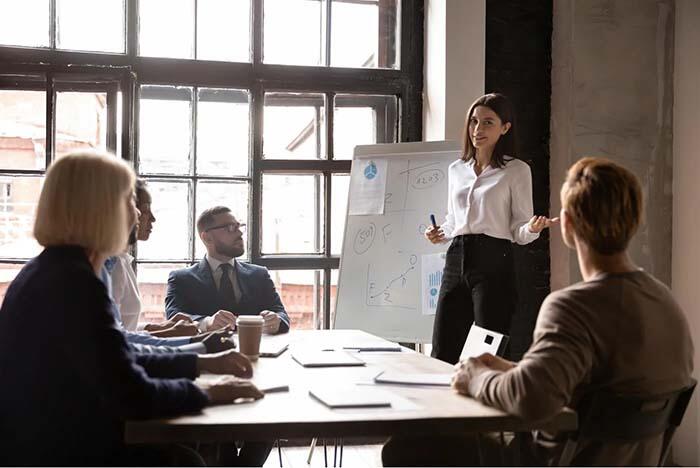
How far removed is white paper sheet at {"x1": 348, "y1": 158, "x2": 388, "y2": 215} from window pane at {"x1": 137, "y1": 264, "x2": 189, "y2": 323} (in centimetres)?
103

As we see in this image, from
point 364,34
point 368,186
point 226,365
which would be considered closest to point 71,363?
point 226,365

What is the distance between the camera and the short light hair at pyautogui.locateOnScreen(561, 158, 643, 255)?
1.59 m

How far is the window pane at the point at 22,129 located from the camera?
4.00 metres

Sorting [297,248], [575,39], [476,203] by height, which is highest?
[575,39]

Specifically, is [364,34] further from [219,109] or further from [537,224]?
[537,224]

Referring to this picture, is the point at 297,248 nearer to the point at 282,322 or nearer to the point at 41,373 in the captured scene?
the point at 282,322

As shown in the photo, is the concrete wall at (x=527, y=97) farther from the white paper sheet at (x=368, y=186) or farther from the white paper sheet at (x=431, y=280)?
the white paper sheet at (x=368, y=186)

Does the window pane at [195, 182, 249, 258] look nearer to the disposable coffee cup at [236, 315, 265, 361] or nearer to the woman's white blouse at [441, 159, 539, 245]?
the woman's white blouse at [441, 159, 539, 245]

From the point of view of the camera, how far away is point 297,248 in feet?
14.2

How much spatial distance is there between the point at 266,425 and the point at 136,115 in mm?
3022

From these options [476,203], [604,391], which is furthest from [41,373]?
[476,203]

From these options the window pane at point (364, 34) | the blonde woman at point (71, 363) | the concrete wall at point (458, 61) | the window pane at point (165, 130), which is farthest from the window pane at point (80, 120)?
the blonde woman at point (71, 363)

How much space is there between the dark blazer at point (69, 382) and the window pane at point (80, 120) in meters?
2.68

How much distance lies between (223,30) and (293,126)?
2.21 ft
